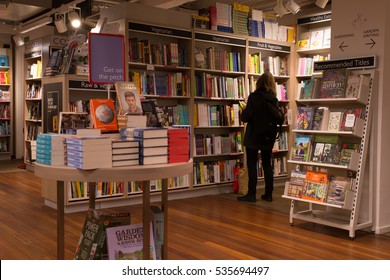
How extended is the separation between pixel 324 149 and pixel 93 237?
267cm

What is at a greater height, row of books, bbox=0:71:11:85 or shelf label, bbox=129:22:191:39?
shelf label, bbox=129:22:191:39

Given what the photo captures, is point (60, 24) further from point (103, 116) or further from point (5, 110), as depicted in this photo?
point (103, 116)

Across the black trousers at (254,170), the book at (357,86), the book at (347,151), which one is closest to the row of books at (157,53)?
the black trousers at (254,170)

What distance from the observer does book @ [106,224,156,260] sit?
2.96m

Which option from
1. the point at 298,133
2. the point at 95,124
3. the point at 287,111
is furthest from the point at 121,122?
the point at 287,111

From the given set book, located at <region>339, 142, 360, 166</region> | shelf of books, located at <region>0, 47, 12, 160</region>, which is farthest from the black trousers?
shelf of books, located at <region>0, 47, 12, 160</region>

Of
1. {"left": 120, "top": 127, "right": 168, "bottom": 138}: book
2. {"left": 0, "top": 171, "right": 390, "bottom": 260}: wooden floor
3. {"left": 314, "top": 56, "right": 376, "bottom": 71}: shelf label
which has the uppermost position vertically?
{"left": 314, "top": 56, "right": 376, "bottom": 71}: shelf label

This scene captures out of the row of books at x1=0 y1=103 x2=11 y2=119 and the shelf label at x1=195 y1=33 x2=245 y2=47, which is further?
the row of books at x1=0 y1=103 x2=11 y2=119

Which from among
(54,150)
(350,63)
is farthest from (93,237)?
(350,63)

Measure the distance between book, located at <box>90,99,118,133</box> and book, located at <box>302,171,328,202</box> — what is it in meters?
2.44

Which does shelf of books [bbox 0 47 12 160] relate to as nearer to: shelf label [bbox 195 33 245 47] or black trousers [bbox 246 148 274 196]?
shelf label [bbox 195 33 245 47]

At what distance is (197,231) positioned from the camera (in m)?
4.88

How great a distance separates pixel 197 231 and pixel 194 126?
214 cm

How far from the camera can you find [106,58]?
3.37 meters
